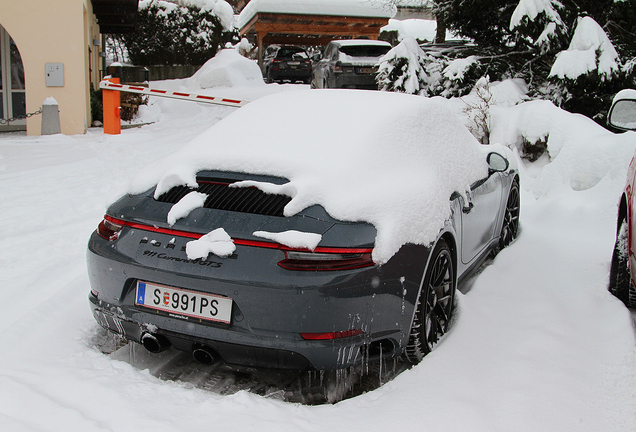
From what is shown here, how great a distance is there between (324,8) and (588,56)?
1857cm

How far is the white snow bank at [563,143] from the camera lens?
245 inches

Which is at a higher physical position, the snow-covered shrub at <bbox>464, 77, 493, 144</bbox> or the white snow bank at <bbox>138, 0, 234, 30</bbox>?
the white snow bank at <bbox>138, 0, 234, 30</bbox>

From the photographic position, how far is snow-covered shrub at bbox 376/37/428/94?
420 inches

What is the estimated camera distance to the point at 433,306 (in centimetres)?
313

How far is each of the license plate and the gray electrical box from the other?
1010 cm

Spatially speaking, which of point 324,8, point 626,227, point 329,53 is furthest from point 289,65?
point 626,227

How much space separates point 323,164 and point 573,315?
1.90 metres

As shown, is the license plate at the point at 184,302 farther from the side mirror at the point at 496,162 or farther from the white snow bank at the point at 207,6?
the white snow bank at the point at 207,6

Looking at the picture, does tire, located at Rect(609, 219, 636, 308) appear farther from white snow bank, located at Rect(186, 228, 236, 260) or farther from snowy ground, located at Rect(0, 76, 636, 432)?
white snow bank, located at Rect(186, 228, 236, 260)

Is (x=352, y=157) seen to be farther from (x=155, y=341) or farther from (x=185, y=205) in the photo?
(x=155, y=341)

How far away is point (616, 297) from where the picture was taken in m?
3.92

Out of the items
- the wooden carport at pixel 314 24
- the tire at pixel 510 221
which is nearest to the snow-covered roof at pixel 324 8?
the wooden carport at pixel 314 24

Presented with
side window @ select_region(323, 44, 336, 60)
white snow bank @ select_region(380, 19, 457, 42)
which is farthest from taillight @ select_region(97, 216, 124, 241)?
Answer: white snow bank @ select_region(380, 19, 457, 42)

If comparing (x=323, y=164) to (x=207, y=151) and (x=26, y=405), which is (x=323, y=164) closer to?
(x=207, y=151)
